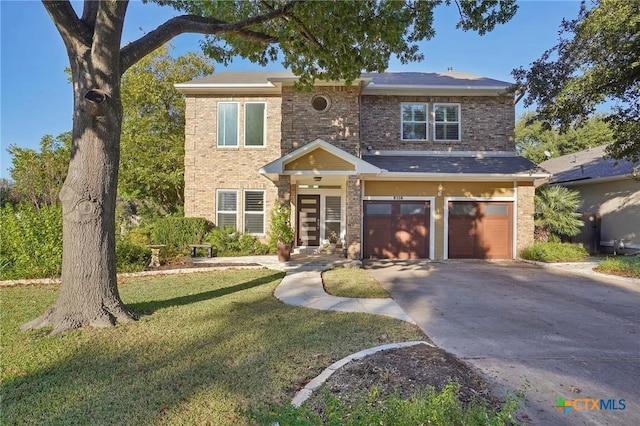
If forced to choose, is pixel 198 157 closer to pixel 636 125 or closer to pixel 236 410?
pixel 236 410

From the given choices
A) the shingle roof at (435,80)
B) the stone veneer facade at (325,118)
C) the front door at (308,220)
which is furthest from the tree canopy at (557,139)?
the front door at (308,220)

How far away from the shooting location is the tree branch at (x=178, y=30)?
19.2 feet

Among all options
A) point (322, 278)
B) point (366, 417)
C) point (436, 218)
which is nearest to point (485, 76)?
point (436, 218)

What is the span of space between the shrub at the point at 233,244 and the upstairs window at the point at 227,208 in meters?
0.68

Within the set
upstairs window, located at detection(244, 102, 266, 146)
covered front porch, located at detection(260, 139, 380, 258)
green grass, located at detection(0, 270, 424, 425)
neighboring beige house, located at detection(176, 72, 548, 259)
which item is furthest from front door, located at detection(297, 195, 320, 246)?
green grass, located at detection(0, 270, 424, 425)

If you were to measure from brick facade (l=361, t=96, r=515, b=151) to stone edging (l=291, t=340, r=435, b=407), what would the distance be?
11294 mm

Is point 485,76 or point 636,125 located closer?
point 636,125

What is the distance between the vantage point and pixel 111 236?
5.60 meters

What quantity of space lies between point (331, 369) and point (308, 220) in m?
11.6

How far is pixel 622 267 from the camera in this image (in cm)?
1091

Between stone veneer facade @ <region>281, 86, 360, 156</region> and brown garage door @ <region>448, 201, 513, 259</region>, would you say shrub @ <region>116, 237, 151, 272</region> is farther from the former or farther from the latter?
brown garage door @ <region>448, 201, 513, 259</region>

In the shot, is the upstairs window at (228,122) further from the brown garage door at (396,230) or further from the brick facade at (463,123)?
the brown garage door at (396,230)

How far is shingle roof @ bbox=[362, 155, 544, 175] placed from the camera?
13.3 m

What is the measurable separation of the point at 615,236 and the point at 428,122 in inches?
389
